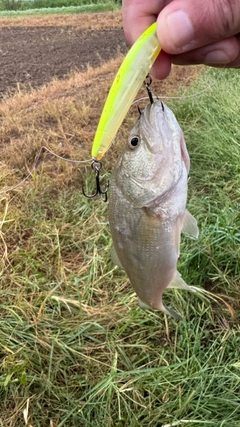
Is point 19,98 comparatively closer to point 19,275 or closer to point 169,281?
point 19,275

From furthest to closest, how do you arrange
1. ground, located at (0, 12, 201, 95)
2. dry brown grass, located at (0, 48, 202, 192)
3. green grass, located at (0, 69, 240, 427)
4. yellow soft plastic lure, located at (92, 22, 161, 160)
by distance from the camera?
ground, located at (0, 12, 201, 95) < dry brown grass, located at (0, 48, 202, 192) < green grass, located at (0, 69, 240, 427) < yellow soft plastic lure, located at (92, 22, 161, 160)

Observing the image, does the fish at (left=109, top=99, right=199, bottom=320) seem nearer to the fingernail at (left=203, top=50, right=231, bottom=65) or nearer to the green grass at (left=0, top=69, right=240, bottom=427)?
the fingernail at (left=203, top=50, right=231, bottom=65)

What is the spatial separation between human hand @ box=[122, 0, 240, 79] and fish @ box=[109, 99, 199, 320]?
0.22m

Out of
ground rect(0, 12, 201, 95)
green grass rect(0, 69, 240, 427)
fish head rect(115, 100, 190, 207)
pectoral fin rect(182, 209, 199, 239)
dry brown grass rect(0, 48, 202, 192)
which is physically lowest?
ground rect(0, 12, 201, 95)

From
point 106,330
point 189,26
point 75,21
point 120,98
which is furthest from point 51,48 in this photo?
point 120,98

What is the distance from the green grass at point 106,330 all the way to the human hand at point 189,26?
4.72 feet

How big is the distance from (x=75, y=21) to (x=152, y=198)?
2378cm

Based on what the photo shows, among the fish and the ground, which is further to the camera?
the ground

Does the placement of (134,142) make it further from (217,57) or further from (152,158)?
(217,57)

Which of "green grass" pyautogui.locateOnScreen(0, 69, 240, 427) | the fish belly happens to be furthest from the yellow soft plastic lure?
"green grass" pyautogui.locateOnScreen(0, 69, 240, 427)

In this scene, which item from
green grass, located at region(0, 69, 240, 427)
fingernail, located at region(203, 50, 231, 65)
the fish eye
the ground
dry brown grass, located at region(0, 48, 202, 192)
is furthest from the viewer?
the ground

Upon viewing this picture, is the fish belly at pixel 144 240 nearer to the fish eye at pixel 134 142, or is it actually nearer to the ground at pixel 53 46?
the fish eye at pixel 134 142

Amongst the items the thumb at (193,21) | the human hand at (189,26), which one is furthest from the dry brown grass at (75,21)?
the thumb at (193,21)

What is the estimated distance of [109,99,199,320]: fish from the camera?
1.38 meters
